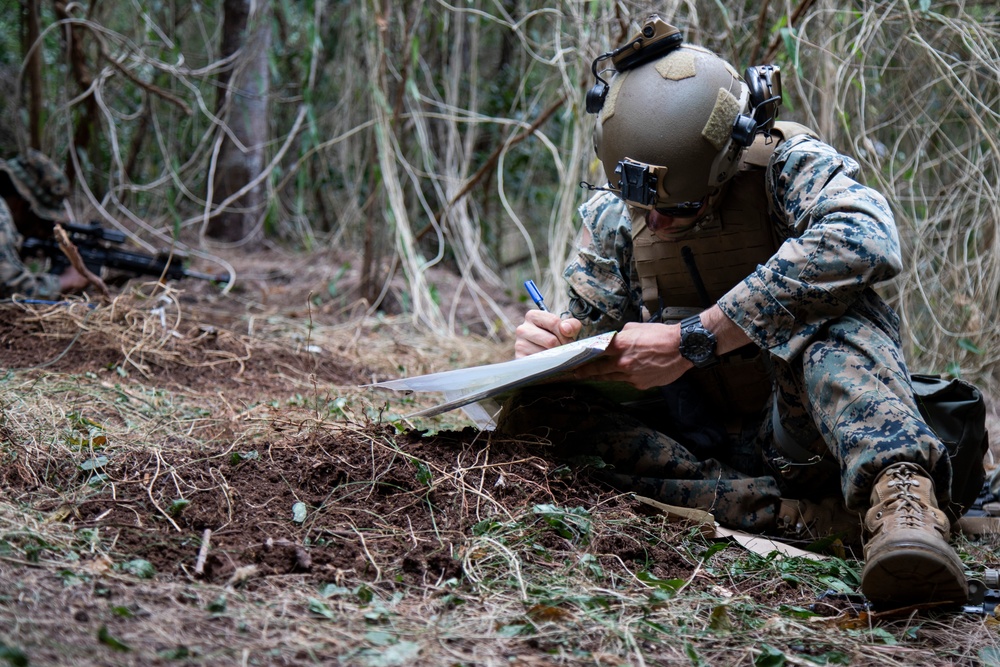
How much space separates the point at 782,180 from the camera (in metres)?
1.99

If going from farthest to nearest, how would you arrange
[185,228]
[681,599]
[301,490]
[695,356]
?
[185,228], [695,356], [301,490], [681,599]

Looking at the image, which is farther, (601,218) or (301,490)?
(601,218)

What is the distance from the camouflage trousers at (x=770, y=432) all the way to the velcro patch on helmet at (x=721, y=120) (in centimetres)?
48

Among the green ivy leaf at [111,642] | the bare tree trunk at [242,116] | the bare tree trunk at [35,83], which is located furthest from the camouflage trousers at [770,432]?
the bare tree trunk at [35,83]

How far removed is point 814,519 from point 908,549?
1.92 ft

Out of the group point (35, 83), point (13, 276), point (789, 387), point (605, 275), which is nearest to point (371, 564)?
point (789, 387)

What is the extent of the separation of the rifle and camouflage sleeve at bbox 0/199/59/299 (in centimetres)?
26

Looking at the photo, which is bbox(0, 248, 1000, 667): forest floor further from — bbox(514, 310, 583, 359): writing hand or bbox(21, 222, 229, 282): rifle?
bbox(21, 222, 229, 282): rifle

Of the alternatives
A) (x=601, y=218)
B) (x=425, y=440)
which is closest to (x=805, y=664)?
(x=425, y=440)

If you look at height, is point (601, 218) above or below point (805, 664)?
above

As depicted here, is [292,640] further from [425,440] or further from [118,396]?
[118,396]

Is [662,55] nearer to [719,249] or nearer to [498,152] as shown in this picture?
[719,249]

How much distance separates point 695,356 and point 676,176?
0.42 meters

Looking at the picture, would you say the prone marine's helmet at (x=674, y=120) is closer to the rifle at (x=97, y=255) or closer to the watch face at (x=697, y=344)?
the watch face at (x=697, y=344)
